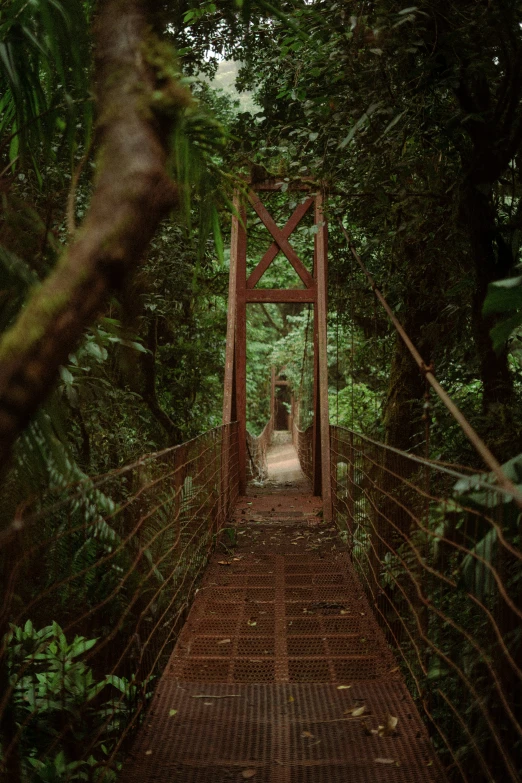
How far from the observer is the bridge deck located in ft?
5.75

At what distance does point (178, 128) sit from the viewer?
4.50 feet

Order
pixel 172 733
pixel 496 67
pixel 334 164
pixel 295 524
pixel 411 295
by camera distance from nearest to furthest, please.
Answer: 1. pixel 172 733
2. pixel 496 67
3. pixel 334 164
4. pixel 411 295
5. pixel 295 524

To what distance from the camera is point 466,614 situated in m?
2.68

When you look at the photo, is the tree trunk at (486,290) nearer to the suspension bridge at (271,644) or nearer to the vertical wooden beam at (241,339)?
the suspension bridge at (271,644)

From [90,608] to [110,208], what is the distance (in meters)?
2.52

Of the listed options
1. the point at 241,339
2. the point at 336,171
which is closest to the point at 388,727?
the point at 336,171

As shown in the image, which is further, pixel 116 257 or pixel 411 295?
pixel 411 295

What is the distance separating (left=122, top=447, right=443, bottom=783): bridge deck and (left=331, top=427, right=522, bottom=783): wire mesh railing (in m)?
0.13

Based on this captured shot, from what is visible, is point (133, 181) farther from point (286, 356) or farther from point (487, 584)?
point (286, 356)

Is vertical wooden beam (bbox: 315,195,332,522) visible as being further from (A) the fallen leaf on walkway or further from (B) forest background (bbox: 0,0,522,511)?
(A) the fallen leaf on walkway

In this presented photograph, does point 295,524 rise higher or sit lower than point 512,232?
lower

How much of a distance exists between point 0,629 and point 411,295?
12.8 feet

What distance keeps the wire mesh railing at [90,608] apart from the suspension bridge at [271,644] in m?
0.02

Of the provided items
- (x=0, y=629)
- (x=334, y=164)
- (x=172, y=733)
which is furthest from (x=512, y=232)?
(x=0, y=629)
